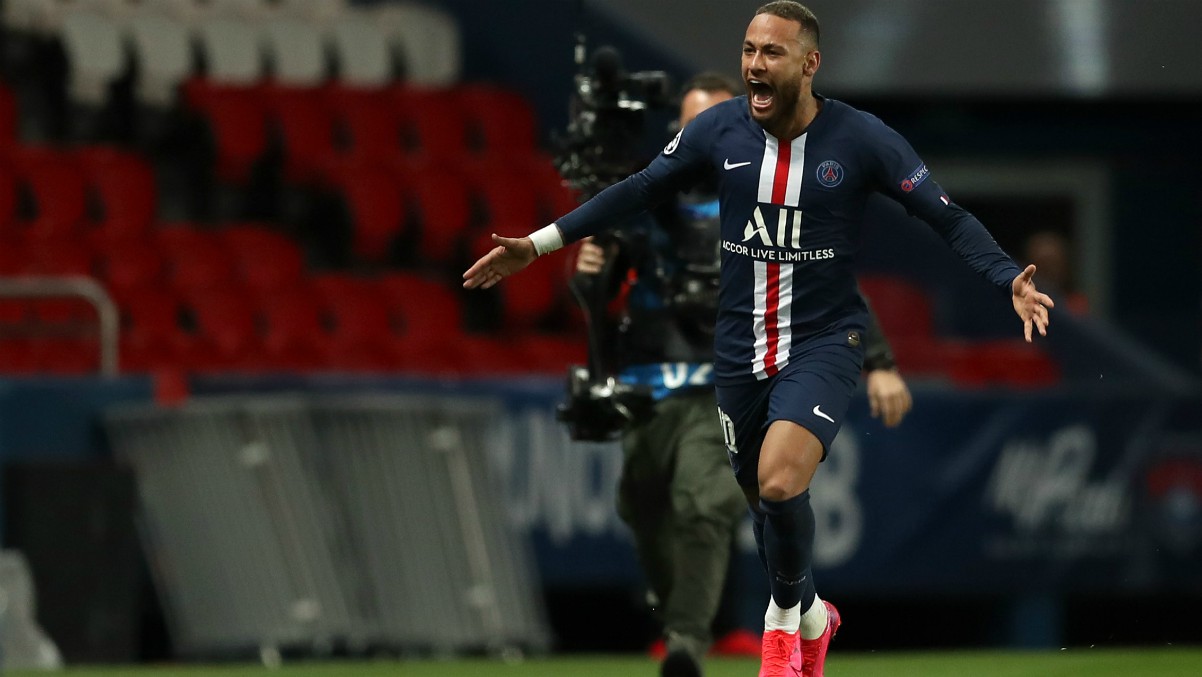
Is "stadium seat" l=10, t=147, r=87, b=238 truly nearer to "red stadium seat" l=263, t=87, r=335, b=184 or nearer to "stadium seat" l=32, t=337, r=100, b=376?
"stadium seat" l=32, t=337, r=100, b=376

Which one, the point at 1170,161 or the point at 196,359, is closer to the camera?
the point at 196,359

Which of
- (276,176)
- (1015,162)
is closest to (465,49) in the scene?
(276,176)

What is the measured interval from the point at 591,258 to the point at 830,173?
1.55 metres

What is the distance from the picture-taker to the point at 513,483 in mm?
11336

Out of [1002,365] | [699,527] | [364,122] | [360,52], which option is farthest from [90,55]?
[699,527]

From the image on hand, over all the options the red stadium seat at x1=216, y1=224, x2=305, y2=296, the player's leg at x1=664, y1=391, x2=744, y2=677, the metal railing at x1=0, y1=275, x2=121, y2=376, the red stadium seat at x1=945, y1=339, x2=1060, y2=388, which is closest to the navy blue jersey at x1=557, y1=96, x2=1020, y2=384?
the player's leg at x1=664, y1=391, x2=744, y2=677

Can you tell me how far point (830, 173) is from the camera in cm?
A: 648

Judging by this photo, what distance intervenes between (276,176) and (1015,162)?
592cm

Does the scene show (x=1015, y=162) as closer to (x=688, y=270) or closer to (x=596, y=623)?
(x=596, y=623)

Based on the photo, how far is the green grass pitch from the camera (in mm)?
8828

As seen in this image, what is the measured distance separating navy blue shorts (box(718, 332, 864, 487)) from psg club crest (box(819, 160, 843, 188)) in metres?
0.48

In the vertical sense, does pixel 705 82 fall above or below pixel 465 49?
above

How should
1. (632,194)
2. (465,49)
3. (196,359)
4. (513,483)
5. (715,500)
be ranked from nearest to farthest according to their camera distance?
(632,194), (715,500), (513,483), (196,359), (465,49)

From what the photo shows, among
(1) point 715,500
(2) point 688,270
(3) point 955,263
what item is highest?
(2) point 688,270
